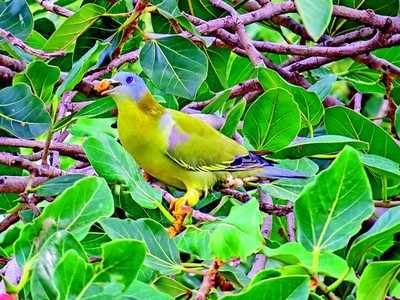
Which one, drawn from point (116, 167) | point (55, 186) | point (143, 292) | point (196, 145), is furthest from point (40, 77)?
point (143, 292)

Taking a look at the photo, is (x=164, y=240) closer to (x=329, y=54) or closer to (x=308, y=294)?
(x=308, y=294)

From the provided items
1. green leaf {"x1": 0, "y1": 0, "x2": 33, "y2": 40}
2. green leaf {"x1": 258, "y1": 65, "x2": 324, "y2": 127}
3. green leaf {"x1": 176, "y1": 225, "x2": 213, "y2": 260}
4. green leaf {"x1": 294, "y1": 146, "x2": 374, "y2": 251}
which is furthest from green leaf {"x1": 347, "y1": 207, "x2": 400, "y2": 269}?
green leaf {"x1": 0, "y1": 0, "x2": 33, "y2": 40}

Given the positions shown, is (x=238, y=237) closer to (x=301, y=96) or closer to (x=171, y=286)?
(x=171, y=286)

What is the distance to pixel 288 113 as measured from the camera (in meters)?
1.01

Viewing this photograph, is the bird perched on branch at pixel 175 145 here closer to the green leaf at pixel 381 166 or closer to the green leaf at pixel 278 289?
the green leaf at pixel 381 166

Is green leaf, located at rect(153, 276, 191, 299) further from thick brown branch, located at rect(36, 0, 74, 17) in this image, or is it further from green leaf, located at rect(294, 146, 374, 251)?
thick brown branch, located at rect(36, 0, 74, 17)

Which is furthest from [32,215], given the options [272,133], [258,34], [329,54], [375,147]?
[258,34]

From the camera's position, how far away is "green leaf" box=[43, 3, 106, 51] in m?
1.16

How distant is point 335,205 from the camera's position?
2.31ft

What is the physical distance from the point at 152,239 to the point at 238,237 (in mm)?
131

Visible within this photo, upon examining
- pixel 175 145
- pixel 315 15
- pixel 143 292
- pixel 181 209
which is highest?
pixel 315 15

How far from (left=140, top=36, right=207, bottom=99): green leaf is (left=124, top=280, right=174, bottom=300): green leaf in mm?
530

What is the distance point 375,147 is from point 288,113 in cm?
13

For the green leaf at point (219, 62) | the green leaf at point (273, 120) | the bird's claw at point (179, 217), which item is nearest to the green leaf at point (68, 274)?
the bird's claw at point (179, 217)
